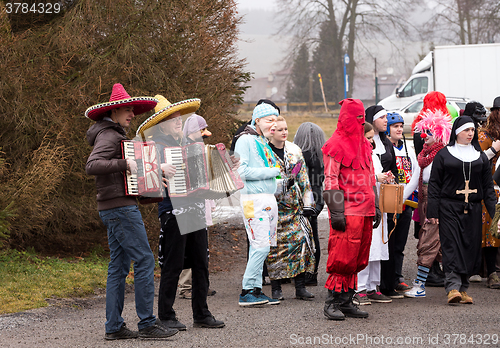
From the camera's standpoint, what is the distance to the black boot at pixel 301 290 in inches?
266

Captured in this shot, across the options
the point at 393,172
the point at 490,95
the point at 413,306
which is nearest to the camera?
the point at 413,306

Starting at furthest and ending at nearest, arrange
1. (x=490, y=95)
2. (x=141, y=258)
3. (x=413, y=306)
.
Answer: (x=490, y=95) → (x=413, y=306) → (x=141, y=258)

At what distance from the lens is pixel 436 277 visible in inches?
301

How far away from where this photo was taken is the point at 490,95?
83.9ft

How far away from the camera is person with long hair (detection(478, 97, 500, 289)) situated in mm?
7516

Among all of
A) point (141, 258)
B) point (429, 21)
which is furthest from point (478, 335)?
point (429, 21)

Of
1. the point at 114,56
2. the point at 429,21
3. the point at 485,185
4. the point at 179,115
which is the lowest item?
the point at 485,185

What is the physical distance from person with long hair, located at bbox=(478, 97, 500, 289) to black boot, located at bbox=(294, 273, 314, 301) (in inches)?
92.9

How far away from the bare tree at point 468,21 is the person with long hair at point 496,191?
112ft

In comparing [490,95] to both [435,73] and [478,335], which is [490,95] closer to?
[435,73]

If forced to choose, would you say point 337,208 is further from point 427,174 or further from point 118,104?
point 118,104

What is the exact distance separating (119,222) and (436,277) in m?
4.45

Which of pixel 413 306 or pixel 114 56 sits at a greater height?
pixel 114 56

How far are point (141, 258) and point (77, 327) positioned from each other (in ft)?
3.75
